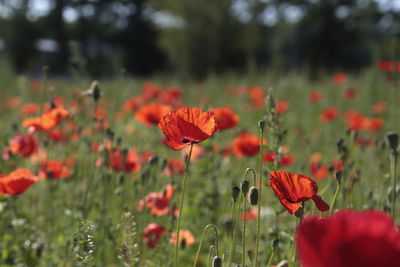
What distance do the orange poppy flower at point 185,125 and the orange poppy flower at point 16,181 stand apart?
1.70ft

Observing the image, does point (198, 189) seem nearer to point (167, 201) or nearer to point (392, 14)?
point (167, 201)

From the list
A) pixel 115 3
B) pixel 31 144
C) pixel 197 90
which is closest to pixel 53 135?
pixel 31 144

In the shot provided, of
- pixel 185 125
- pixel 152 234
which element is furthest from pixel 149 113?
pixel 185 125

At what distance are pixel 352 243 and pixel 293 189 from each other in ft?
1.31

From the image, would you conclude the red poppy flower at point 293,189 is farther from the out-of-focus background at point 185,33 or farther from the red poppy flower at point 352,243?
the out-of-focus background at point 185,33

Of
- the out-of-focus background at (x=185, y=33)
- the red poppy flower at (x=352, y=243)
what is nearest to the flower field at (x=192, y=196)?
the red poppy flower at (x=352, y=243)

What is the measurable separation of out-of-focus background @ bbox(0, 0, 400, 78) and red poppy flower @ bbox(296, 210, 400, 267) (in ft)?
57.7

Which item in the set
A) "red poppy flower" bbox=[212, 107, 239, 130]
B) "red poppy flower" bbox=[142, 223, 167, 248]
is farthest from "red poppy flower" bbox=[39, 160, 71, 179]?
"red poppy flower" bbox=[212, 107, 239, 130]

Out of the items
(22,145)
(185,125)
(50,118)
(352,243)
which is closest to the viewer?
(352,243)

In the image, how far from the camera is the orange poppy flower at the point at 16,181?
1197mm

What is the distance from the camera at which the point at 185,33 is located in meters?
18.1

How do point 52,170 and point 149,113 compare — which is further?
point 149,113

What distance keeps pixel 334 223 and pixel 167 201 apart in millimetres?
1321

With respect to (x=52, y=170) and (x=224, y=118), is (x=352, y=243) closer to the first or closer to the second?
(x=224, y=118)
